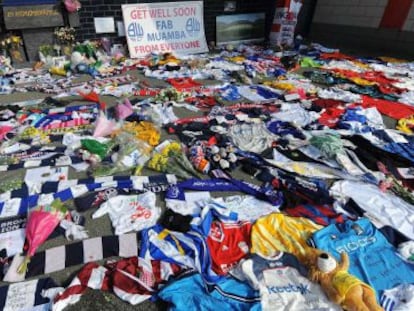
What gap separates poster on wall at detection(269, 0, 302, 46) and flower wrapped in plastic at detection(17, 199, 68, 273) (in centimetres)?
780

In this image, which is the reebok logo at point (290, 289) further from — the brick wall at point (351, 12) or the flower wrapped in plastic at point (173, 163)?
the brick wall at point (351, 12)

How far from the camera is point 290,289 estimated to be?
188 cm

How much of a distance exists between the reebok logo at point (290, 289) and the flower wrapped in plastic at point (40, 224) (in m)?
1.68

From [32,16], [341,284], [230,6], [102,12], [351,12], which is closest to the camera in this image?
[341,284]

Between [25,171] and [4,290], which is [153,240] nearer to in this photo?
[4,290]

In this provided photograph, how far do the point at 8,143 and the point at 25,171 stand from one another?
72 centimetres

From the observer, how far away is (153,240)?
2.28m

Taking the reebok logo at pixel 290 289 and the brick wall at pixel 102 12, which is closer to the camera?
the reebok logo at pixel 290 289

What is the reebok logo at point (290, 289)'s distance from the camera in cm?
187

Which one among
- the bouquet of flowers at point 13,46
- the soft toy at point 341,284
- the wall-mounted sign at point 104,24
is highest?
the wall-mounted sign at point 104,24

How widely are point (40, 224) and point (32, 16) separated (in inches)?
218

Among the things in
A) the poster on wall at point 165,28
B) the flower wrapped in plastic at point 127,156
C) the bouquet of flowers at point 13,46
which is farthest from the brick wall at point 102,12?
the flower wrapped in plastic at point 127,156

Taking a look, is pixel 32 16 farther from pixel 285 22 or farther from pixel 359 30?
pixel 359 30

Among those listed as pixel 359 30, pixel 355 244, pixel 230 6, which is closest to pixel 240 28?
pixel 230 6
